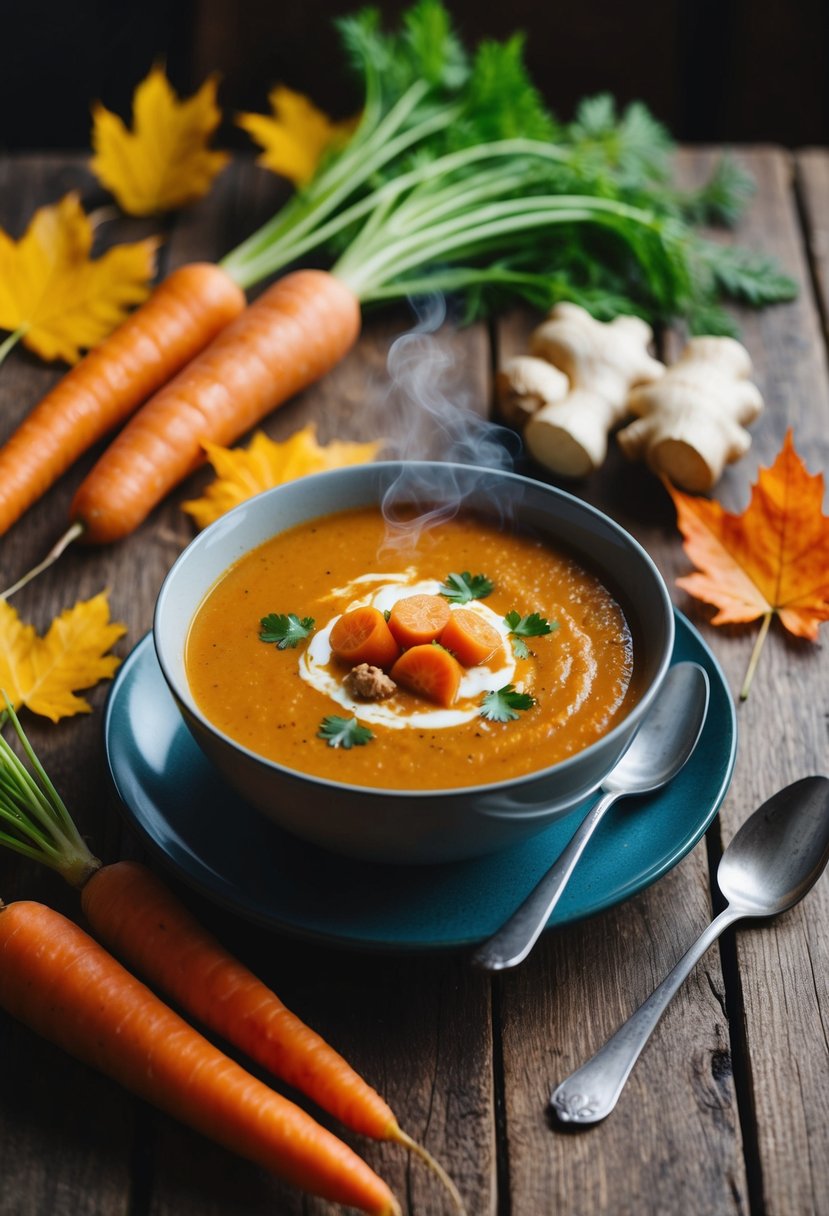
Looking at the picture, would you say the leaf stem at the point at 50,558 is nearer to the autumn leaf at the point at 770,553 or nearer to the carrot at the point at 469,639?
the carrot at the point at 469,639

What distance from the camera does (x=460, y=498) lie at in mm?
2287

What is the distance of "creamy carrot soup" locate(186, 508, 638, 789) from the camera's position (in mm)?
1837

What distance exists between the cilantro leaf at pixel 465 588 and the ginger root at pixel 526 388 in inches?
35.2

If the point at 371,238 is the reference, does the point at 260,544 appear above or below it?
above

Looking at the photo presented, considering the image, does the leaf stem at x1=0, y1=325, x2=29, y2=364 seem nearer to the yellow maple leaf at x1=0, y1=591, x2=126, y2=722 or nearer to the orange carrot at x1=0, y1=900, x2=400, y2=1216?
the yellow maple leaf at x1=0, y1=591, x2=126, y2=722

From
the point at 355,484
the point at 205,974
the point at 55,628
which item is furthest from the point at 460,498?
the point at 205,974

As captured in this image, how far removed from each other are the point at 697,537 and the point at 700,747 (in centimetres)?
69

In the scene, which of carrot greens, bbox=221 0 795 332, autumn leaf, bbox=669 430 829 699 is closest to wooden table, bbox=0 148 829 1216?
autumn leaf, bbox=669 430 829 699

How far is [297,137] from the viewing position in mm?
3662

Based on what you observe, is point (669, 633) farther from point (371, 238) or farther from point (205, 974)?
point (371, 238)

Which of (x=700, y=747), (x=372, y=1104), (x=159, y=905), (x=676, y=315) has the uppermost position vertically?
(x=159, y=905)

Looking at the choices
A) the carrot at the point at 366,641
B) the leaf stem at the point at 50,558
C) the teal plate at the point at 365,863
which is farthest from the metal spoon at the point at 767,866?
the leaf stem at the point at 50,558

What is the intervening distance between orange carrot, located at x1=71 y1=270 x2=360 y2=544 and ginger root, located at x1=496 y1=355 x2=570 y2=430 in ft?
1.57

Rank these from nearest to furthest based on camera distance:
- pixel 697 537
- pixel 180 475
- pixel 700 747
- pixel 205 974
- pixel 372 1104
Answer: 1. pixel 372 1104
2. pixel 205 974
3. pixel 700 747
4. pixel 697 537
5. pixel 180 475
